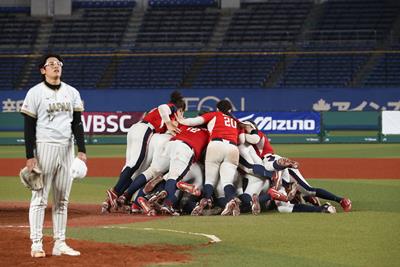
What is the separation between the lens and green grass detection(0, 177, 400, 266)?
33.7ft

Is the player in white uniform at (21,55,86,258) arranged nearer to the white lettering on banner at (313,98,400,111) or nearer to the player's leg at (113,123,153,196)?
the player's leg at (113,123,153,196)

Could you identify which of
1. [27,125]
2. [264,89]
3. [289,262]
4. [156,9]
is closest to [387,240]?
[289,262]

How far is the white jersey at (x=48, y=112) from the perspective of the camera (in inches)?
398

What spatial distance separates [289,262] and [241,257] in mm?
585

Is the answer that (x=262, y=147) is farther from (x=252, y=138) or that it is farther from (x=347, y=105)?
(x=347, y=105)

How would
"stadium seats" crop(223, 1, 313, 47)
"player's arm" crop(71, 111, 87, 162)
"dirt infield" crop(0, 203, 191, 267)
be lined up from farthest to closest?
"stadium seats" crop(223, 1, 313, 47) → "player's arm" crop(71, 111, 87, 162) → "dirt infield" crop(0, 203, 191, 267)

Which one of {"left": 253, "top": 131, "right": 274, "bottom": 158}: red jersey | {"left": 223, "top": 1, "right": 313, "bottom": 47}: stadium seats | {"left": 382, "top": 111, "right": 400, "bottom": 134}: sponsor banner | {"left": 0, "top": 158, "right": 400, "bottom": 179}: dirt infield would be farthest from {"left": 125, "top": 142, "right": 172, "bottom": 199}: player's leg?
{"left": 223, "top": 1, "right": 313, "bottom": 47}: stadium seats

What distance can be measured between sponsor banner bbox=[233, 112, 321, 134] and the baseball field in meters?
16.0

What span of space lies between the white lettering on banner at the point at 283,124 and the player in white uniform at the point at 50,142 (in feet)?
86.8

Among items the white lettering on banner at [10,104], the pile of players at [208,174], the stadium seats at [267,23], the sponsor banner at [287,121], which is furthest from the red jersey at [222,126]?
the stadium seats at [267,23]

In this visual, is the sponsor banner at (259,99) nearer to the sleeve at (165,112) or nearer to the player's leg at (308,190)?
the sleeve at (165,112)

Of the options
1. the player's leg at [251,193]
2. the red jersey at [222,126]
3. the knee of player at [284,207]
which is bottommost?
the knee of player at [284,207]

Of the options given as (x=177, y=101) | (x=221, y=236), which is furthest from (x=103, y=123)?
(x=221, y=236)

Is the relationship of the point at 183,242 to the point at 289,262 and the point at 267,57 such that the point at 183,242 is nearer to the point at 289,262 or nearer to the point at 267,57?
the point at 289,262
